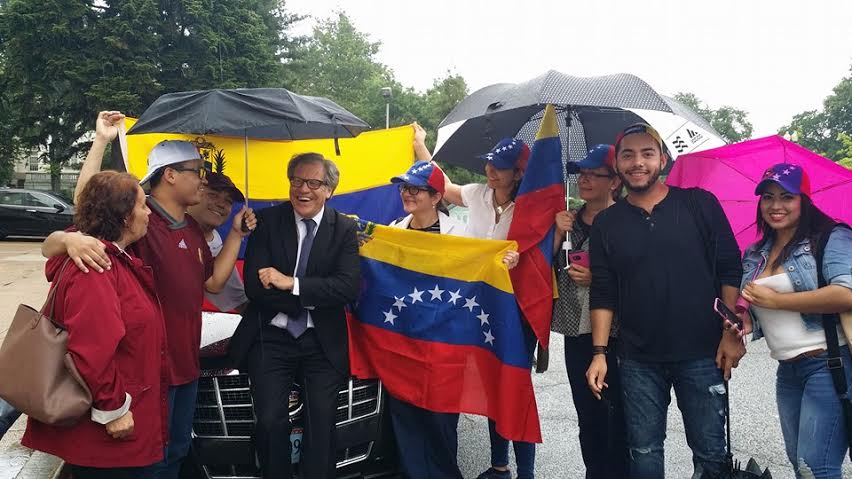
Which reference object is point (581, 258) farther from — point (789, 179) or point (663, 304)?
point (789, 179)

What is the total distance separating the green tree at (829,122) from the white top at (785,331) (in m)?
67.8

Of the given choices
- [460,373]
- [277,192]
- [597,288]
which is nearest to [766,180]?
[597,288]

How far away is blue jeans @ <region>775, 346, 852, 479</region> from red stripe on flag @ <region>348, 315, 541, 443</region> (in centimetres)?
147

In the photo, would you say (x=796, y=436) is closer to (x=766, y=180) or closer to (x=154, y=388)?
(x=766, y=180)

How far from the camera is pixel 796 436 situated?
2.90 metres

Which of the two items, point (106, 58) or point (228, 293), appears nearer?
point (228, 293)

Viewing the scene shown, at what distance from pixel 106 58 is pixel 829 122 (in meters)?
70.2

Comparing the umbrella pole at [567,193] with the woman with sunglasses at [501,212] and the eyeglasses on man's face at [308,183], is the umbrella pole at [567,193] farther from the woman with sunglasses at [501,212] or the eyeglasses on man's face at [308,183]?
the eyeglasses on man's face at [308,183]

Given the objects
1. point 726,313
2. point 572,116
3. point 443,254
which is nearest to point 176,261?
point 443,254

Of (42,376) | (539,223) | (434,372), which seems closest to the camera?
(42,376)

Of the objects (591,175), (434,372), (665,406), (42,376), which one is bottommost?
(434,372)

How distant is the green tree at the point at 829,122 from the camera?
61.9m

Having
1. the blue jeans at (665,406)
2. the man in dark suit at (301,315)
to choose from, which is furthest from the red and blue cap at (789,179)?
the man in dark suit at (301,315)

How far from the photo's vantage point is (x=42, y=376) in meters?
2.28
